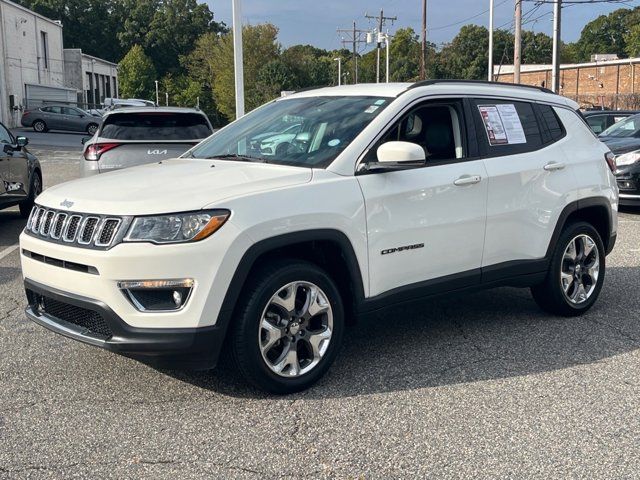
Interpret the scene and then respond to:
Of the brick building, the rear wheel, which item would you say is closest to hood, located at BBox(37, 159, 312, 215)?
the rear wheel

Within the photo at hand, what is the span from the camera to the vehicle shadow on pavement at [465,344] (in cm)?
447

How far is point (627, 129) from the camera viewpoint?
1338 centimetres

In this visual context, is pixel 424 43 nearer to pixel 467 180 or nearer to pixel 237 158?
pixel 467 180

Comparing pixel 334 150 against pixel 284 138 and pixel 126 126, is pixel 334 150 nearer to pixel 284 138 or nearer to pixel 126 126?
pixel 284 138

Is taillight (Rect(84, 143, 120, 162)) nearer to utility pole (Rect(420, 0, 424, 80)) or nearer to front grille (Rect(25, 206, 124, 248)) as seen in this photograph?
front grille (Rect(25, 206, 124, 248))

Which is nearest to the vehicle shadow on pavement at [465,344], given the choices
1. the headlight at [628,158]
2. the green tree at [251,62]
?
the headlight at [628,158]

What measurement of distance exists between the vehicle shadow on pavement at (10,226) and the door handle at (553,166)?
6551 mm

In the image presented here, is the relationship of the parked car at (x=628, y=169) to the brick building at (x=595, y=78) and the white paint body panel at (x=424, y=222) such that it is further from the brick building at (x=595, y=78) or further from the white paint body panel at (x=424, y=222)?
the brick building at (x=595, y=78)

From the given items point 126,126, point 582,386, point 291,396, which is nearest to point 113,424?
point 291,396

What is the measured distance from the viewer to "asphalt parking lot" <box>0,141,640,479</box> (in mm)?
3436

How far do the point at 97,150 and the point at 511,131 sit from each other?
19.3ft

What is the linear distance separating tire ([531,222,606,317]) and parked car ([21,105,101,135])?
126ft

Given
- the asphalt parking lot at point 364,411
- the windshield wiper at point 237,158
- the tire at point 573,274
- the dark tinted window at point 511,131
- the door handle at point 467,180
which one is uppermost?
the dark tinted window at point 511,131

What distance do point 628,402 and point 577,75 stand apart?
2908 inches
